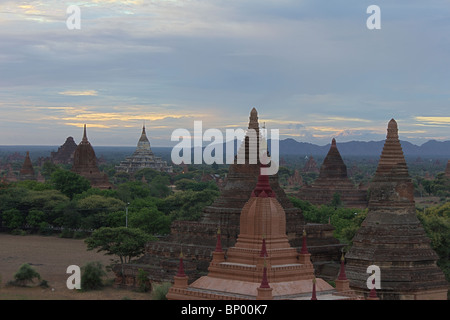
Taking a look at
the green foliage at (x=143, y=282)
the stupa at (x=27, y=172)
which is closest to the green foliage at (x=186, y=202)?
the green foliage at (x=143, y=282)

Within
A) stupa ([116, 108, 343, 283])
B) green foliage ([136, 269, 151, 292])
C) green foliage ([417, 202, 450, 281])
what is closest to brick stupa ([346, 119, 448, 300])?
stupa ([116, 108, 343, 283])

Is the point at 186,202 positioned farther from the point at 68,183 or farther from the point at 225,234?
the point at 225,234

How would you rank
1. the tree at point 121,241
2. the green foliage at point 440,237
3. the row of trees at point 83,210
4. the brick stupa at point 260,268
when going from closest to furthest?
the brick stupa at point 260,268, the green foliage at point 440,237, the tree at point 121,241, the row of trees at point 83,210

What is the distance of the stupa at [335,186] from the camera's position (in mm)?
87438

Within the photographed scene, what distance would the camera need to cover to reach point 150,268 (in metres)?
44.1

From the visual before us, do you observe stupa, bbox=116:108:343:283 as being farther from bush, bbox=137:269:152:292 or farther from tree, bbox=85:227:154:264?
tree, bbox=85:227:154:264

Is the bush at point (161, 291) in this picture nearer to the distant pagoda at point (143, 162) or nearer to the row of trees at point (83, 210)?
the row of trees at point (83, 210)

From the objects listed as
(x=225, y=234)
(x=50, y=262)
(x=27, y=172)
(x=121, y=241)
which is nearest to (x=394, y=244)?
(x=225, y=234)

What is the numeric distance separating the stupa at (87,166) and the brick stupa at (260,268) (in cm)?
7394

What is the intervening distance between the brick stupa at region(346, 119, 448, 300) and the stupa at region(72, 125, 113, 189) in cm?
6733

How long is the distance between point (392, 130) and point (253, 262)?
12.4 m

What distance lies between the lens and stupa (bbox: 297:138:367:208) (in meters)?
87.4
